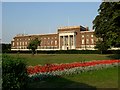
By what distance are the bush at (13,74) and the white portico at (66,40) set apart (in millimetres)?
92570

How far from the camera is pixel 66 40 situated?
103 m

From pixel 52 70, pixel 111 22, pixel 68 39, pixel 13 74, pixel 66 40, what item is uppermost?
pixel 68 39

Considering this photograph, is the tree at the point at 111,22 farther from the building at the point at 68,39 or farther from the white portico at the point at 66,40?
the white portico at the point at 66,40

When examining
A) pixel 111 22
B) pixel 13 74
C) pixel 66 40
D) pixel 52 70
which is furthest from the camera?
pixel 66 40

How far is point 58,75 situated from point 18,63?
21.4ft

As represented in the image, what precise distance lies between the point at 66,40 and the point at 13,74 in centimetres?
9646

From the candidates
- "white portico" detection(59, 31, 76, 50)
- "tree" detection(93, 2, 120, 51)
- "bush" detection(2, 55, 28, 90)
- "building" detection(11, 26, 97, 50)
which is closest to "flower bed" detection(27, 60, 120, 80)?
"bush" detection(2, 55, 28, 90)

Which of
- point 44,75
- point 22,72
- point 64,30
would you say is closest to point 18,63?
point 22,72

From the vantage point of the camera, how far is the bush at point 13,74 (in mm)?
6445

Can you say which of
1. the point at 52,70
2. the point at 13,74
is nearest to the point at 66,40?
the point at 52,70

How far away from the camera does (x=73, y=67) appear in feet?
50.2

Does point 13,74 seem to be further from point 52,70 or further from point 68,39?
point 68,39

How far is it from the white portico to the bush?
92.6 meters

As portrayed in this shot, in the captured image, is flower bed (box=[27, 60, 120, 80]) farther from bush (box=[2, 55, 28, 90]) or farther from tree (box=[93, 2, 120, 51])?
tree (box=[93, 2, 120, 51])
